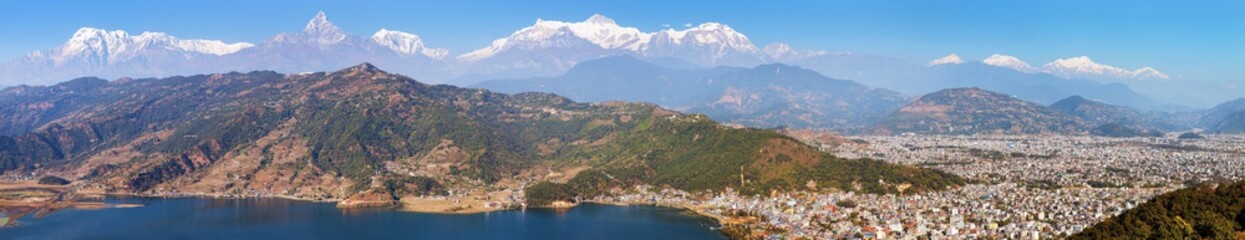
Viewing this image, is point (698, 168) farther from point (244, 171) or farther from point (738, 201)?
point (244, 171)

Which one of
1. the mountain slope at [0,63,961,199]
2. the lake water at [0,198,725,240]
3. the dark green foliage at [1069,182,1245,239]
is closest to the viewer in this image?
the dark green foliage at [1069,182,1245,239]

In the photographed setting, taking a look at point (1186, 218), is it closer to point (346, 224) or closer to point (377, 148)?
point (346, 224)

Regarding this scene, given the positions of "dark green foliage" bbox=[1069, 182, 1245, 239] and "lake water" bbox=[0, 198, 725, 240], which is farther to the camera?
"lake water" bbox=[0, 198, 725, 240]

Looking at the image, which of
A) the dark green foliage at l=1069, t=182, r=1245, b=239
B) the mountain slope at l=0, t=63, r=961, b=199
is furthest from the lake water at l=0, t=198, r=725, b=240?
→ the dark green foliage at l=1069, t=182, r=1245, b=239

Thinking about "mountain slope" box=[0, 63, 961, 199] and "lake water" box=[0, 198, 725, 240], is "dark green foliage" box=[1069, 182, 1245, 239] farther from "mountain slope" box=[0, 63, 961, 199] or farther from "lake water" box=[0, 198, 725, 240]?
"mountain slope" box=[0, 63, 961, 199]

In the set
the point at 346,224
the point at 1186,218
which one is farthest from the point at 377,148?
the point at 1186,218

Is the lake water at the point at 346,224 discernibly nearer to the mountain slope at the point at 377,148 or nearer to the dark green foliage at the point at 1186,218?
the mountain slope at the point at 377,148
